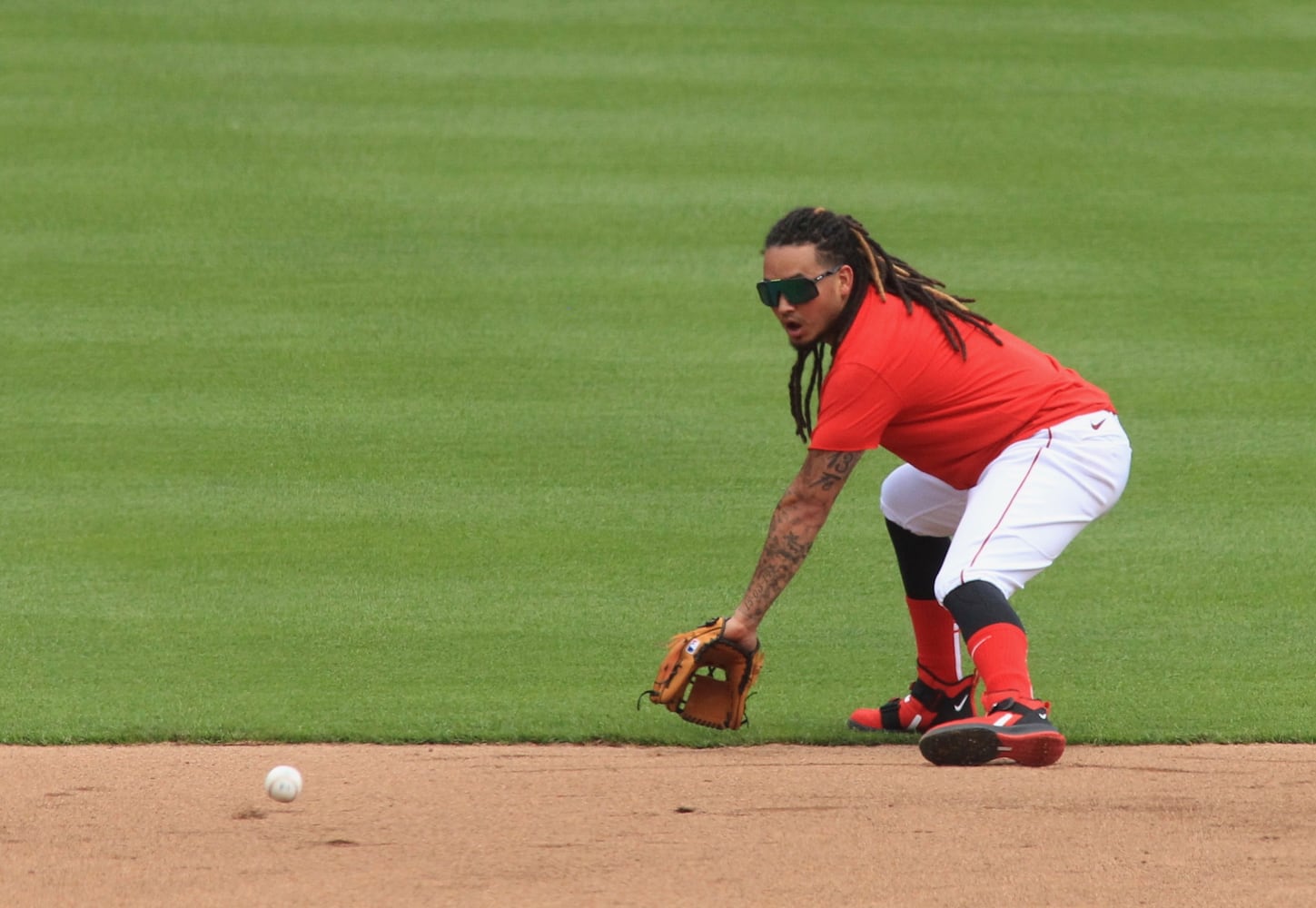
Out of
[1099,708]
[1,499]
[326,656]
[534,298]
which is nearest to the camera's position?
[1099,708]

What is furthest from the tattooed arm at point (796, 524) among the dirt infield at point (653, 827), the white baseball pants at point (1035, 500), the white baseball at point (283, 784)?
the white baseball at point (283, 784)

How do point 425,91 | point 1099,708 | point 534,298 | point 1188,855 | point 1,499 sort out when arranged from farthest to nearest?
point 425,91, point 534,298, point 1,499, point 1099,708, point 1188,855

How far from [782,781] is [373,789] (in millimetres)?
1175

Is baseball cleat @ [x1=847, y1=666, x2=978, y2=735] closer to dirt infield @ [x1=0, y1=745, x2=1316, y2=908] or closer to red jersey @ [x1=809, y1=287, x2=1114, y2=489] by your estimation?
dirt infield @ [x1=0, y1=745, x2=1316, y2=908]

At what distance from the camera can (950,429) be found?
4957 millimetres

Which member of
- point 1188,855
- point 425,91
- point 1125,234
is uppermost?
point 425,91

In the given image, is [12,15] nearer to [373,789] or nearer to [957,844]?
[373,789]

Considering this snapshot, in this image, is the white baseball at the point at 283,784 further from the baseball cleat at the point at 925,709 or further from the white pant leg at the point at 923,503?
the white pant leg at the point at 923,503

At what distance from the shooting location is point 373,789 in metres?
4.80

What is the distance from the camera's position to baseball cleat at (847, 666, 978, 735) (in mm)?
5500

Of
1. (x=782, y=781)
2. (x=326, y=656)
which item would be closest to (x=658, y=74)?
(x=326, y=656)

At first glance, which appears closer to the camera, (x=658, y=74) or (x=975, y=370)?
(x=975, y=370)

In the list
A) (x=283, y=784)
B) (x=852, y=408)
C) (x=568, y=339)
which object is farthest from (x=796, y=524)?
(x=568, y=339)

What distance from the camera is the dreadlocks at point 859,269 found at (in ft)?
16.0
